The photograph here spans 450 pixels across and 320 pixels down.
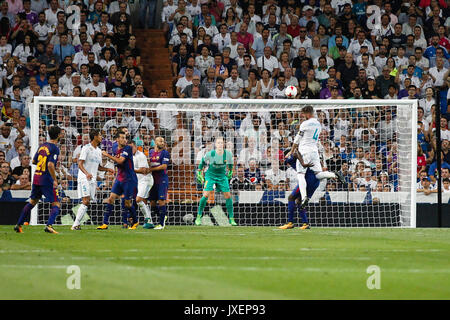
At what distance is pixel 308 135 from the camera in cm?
1551

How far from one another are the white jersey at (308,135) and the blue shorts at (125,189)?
325 centimetres

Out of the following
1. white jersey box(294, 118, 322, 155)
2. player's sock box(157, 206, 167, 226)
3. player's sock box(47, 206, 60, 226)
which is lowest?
player's sock box(157, 206, 167, 226)

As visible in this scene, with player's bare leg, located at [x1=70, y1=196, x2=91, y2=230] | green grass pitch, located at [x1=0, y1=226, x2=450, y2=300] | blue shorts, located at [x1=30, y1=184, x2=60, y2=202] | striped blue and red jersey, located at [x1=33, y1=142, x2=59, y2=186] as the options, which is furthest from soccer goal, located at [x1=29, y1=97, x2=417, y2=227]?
green grass pitch, located at [x1=0, y1=226, x2=450, y2=300]

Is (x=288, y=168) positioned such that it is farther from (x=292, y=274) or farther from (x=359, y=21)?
(x=292, y=274)

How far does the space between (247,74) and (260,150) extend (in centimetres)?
409

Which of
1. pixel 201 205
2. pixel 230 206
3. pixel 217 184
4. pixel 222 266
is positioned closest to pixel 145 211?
pixel 201 205

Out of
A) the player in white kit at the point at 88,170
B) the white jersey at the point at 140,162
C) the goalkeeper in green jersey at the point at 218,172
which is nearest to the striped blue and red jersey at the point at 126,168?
the player in white kit at the point at 88,170

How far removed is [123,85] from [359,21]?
8.03 metres

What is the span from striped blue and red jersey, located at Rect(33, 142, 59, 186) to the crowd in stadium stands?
13.1 ft

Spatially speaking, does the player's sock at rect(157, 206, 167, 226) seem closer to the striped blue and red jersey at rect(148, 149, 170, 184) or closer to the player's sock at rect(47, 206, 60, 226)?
the striped blue and red jersey at rect(148, 149, 170, 184)

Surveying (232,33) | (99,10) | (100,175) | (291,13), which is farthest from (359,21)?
(100,175)

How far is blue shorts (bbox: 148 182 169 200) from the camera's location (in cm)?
1638

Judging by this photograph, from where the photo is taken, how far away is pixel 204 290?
22.3 feet

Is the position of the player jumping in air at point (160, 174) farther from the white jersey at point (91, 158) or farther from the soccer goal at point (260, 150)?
the soccer goal at point (260, 150)
